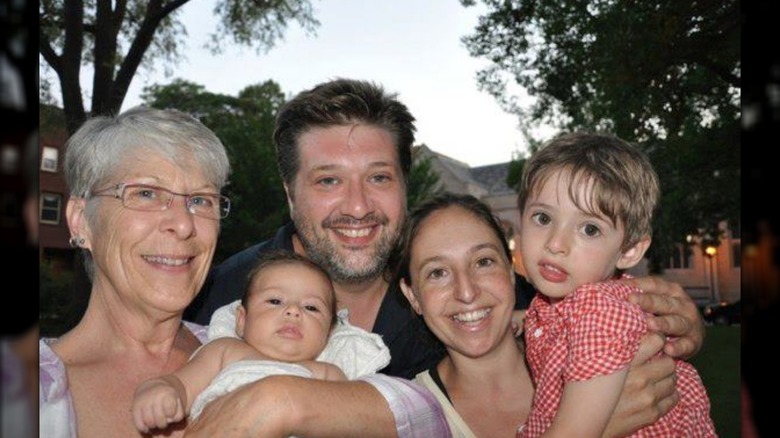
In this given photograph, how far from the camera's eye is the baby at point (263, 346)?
228 centimetres

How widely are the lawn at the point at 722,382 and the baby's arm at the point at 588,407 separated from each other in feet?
24.1

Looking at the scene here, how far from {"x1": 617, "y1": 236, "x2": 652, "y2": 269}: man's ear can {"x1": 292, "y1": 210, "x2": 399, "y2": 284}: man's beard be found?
135 cm

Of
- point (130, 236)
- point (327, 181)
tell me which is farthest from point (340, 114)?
point (130, 236)

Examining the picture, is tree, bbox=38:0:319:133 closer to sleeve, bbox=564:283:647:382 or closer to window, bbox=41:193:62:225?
sleeve, bbox=564:283:647:382

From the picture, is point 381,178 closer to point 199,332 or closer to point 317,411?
point 199,332

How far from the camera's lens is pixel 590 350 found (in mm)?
2275

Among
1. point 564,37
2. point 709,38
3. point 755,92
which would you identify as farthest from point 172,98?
point 755,92

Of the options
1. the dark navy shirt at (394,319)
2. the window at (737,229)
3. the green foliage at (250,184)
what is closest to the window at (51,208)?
the green foliage at (250,184)

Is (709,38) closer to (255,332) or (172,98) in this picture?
(255,332)

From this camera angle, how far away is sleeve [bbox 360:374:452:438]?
2.22 meters

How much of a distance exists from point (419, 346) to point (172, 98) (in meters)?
42.4

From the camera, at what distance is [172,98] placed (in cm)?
4278

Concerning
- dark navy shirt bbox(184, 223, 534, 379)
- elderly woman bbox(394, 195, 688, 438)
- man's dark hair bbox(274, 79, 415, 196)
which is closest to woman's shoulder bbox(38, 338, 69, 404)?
dark navy shirt bbox(184, 223, 534, 379)

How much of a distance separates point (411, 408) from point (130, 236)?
117 centimetres
